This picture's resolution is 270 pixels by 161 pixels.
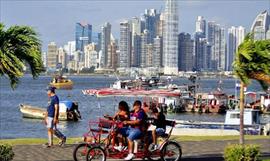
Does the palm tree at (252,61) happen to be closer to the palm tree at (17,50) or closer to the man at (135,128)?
the man at (135,128)

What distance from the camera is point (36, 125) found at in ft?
193

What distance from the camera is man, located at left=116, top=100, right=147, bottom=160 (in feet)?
52.6

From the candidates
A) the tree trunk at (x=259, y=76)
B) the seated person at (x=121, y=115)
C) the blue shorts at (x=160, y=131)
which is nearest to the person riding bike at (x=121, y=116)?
the seated person at (x=121, y=115)

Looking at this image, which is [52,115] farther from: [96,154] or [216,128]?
[216,128]

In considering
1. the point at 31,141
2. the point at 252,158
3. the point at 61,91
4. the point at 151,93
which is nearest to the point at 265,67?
the point at 252,158

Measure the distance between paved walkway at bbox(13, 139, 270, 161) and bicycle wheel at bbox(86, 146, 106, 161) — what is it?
1.33 metres

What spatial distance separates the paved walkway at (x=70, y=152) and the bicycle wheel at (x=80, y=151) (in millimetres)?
816

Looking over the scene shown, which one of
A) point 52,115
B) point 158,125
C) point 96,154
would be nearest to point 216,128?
point 52,115

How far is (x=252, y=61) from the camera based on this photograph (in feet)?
53.5

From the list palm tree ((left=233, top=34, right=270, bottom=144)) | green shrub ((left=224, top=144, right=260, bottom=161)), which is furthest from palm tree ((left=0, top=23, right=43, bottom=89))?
palm tree ((left=233, top=34, right=270, bottom=144))

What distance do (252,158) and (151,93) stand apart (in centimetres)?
5088

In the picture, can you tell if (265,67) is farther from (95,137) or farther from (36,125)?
(36,125)

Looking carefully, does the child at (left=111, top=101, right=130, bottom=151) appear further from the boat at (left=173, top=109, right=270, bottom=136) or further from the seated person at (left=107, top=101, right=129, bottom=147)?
the boat at (left=173, top=109, right=270, bottom=136)

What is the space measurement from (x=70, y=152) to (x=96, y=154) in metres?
2.71
